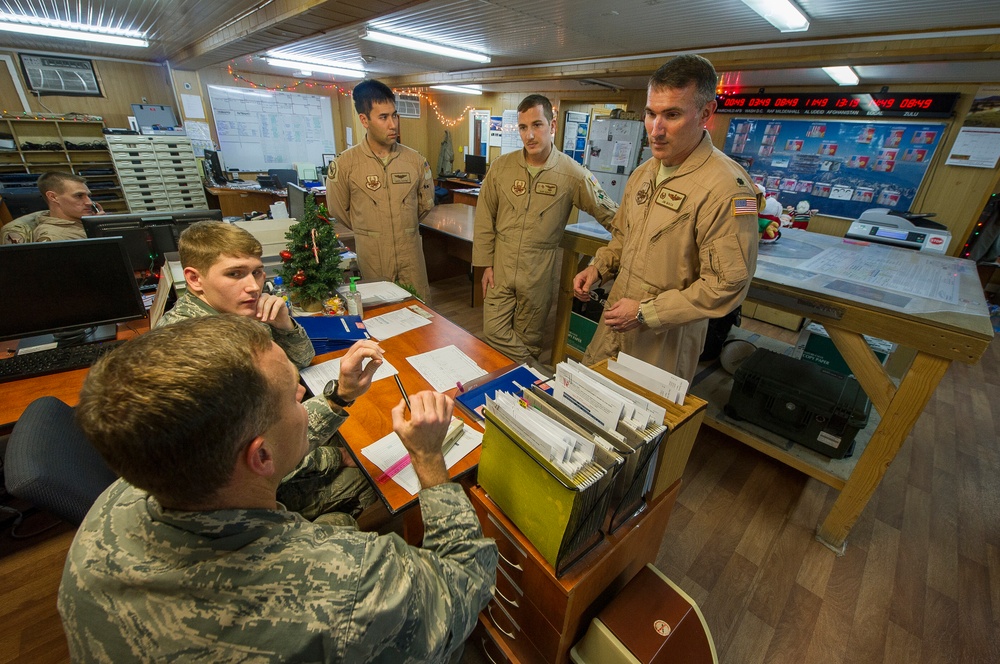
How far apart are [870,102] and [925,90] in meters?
0.39

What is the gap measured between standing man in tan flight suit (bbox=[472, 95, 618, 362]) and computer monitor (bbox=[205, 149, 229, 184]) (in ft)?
19.1

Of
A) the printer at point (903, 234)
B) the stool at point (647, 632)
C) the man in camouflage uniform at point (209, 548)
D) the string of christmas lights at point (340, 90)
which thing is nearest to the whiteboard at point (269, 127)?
the string of christmas lights at point (340, 90)

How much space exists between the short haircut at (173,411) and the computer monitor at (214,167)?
723cm

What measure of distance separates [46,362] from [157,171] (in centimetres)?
608

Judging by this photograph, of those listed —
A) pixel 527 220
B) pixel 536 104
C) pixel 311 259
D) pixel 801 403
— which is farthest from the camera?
pixel 527 220

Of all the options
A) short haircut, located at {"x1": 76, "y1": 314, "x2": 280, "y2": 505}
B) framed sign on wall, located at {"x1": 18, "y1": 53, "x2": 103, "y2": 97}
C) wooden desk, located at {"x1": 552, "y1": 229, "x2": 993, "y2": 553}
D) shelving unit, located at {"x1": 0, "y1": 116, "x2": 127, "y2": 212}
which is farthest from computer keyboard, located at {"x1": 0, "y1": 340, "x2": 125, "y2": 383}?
framed sign on wall, located at {"x1": 18, "y1": 53, "x2": 103, "y2": 97}

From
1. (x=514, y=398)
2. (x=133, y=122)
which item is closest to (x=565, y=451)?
(x=514, y=398)

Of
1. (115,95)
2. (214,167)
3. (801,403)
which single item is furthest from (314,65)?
(801,403)

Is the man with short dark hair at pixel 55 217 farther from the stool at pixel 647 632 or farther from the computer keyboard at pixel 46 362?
the stool at pixel 647 632

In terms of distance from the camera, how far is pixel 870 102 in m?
4.08

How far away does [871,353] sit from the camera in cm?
157

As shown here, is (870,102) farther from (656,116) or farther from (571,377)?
(571,377)

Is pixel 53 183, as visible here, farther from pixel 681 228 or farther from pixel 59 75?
pixel 59 75

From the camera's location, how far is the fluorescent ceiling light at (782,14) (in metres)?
2.38
